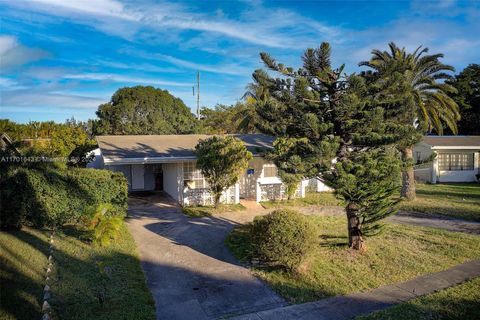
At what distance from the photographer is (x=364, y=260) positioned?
9141 millimetres

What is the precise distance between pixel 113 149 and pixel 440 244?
45.3 ft

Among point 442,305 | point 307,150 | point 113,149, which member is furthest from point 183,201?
point 442,305

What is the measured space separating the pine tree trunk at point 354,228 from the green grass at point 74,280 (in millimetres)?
5877

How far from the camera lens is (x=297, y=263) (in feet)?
26.6

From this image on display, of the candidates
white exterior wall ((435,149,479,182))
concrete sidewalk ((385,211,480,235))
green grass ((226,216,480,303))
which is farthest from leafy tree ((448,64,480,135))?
green grass ((226,216,480,303))

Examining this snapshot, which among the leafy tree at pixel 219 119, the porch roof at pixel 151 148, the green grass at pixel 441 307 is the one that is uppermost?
the leafy tree at pixel 219 119

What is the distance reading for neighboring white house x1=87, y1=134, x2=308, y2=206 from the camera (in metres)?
15.6

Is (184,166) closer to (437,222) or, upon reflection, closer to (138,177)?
(138,177)

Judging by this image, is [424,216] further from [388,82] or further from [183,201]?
[183,201]

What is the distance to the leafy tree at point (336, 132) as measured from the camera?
900cm

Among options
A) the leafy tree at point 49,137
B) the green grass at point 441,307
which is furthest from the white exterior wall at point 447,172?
the leafy tree at point 49,137

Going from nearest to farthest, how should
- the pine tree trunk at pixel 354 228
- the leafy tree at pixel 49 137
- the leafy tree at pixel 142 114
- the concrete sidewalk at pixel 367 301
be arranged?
the concrete sidewalk at pixel 367 301
the pine tree trunk at pixel 354 228
the leafy tree at pixel 49 137
the leafy tree at pixel 142 114

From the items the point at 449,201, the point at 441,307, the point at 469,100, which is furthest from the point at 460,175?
the point at 441,307

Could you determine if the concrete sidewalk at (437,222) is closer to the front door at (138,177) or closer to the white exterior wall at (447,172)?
the white exterior wall at (447,172)
